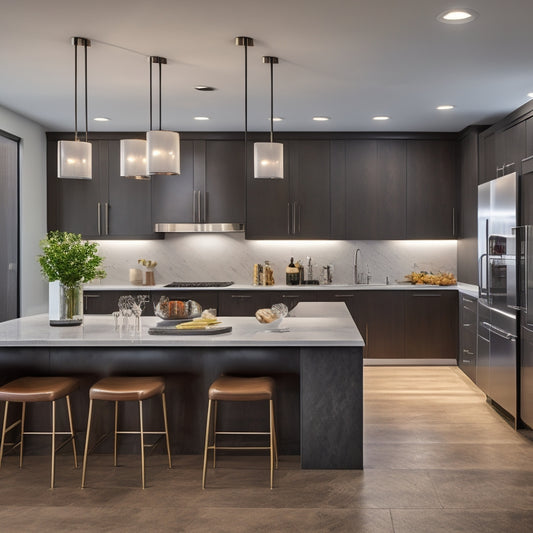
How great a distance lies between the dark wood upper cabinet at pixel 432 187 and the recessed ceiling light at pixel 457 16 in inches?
146

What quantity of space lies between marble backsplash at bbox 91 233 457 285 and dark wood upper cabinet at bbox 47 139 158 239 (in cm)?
39

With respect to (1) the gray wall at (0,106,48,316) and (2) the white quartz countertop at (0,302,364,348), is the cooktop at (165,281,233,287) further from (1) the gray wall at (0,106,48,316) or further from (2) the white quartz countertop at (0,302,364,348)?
(2) the white quartz countertop at (0,302,364,348)

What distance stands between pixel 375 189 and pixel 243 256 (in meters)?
1.76

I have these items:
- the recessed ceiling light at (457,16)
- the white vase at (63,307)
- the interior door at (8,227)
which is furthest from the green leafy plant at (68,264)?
the recessed ceiling light at (457,16)

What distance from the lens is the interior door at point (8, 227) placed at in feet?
20.4

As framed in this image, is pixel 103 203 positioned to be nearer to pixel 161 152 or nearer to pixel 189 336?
pixel 161 152

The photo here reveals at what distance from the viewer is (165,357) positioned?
4.07 meters

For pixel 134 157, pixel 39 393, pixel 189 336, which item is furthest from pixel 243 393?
pixel 134 157

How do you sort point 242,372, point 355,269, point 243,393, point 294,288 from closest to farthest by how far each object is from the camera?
1. point 243,393
2. point 242,372
3. point 294,288
4. point 355,269

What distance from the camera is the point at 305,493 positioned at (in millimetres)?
3518

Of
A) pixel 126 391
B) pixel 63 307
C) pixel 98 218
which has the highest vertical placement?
pixel 98 218

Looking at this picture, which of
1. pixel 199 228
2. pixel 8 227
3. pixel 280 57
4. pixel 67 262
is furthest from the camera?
pixel 199 228

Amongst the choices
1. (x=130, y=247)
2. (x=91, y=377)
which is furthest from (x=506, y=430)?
(x=130, y=247)

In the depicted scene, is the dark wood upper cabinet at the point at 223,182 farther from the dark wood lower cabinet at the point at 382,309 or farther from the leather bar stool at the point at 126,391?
the leather bar stool at the point at 126,391
